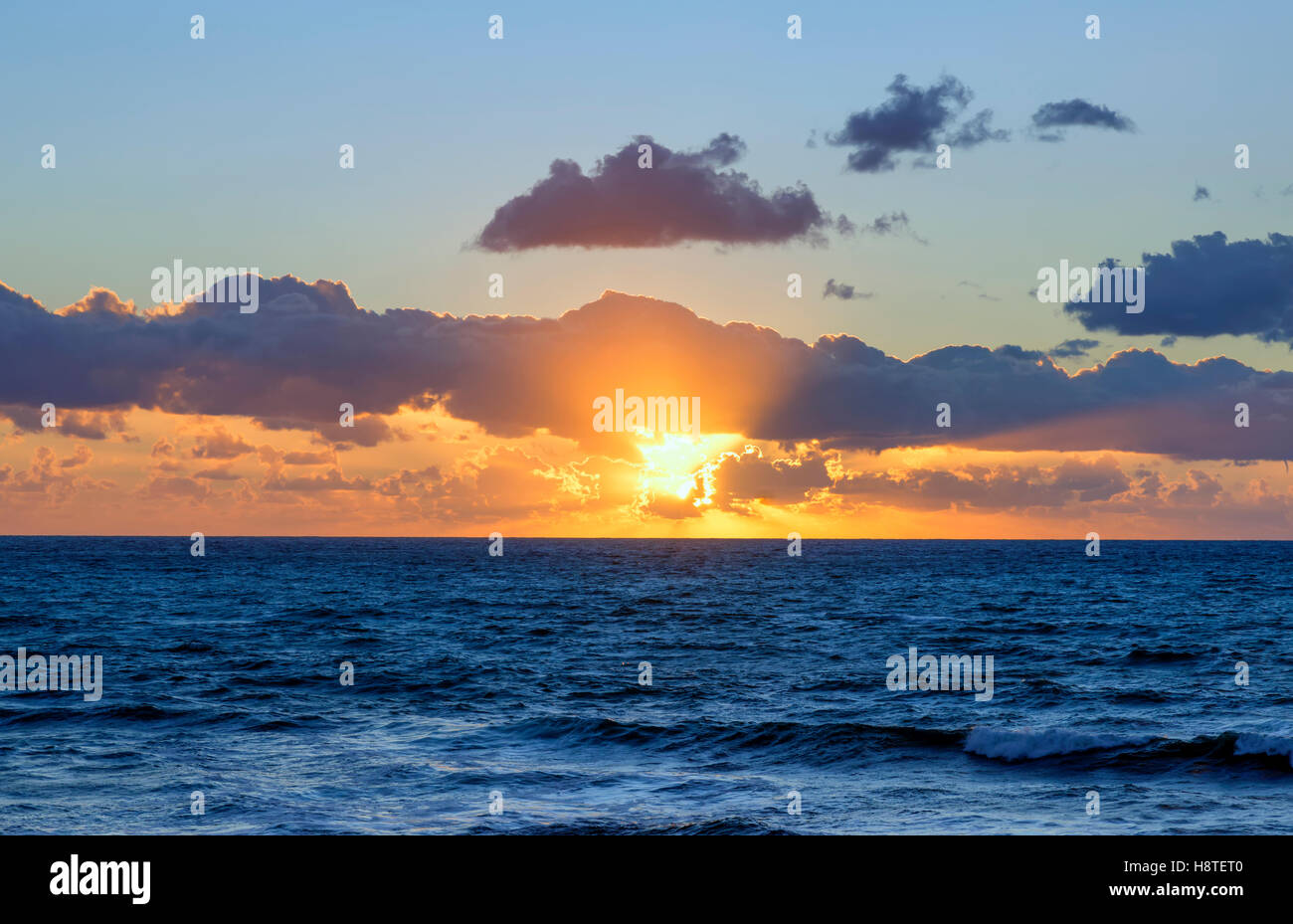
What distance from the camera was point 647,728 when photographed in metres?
27.1

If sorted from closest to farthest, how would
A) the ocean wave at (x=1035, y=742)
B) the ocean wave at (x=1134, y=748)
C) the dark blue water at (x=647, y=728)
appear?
the dark blue water at (x=647, y=728) → the ocean wave at (x=1134, y=748) → the ocean wave at (x=1035, y=742)

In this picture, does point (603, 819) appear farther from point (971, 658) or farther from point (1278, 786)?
point (971, 658)

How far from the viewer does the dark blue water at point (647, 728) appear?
18609 millimetres

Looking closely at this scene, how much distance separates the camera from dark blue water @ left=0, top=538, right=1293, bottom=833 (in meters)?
18.6

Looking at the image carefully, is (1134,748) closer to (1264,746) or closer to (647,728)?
(1264,746)

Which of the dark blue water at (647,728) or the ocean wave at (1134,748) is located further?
the ocean wave at (1134,748)

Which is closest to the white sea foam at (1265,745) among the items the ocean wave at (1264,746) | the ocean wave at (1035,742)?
the ocean wave at (1264,746)

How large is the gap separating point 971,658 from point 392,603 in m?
49.1

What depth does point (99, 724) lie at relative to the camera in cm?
2748

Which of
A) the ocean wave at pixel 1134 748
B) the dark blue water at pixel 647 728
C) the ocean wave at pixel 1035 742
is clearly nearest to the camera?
the dark blue water at pixel 647 728

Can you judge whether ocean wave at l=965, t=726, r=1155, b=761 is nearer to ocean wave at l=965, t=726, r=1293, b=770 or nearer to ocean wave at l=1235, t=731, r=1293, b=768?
ocean wave at l=965, t=726, r=1293, b=770

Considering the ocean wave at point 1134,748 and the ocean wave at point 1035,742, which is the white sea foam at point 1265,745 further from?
the ocean wave at point 1035,742

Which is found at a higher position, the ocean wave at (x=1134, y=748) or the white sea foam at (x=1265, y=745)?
the white sea foam at (x=1265, y=745)
